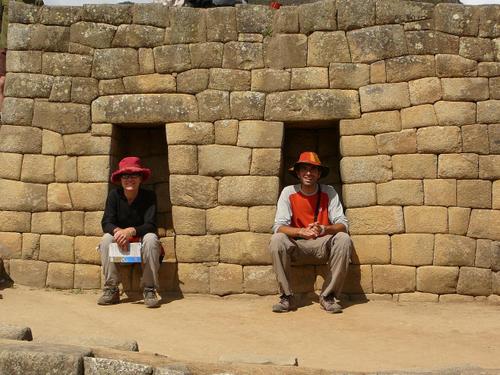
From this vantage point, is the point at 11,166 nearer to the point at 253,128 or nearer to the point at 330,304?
the point at 253,128

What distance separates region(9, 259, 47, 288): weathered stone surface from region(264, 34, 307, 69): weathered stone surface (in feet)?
12.5

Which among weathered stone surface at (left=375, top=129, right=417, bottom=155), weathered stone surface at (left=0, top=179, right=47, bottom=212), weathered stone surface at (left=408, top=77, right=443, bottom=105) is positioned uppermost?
weathered stone surface at (left=408, top=77, right=443, bottom=105)

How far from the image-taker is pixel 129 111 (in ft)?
29.6

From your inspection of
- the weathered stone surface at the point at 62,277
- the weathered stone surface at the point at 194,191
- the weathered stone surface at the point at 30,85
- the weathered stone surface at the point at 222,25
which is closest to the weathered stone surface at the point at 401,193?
the weathered stone surface at the point at 194,191

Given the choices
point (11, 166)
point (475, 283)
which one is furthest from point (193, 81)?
point (475, 283)

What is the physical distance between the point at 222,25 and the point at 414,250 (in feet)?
11.7

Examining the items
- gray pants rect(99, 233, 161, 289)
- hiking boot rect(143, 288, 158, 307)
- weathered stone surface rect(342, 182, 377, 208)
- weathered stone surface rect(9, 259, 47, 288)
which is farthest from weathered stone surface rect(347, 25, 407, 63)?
weathered stone surface rect(9, 259, 47, 288)

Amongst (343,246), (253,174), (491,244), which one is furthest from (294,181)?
(491,244)

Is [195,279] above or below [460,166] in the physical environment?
below

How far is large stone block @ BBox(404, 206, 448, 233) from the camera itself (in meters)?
8.36

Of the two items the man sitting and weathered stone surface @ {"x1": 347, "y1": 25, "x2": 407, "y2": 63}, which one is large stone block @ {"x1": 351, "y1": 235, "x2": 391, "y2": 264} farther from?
weathered stone surface @ {"x1": 347, "y1": 25, "x2": 407, "y2": 63}

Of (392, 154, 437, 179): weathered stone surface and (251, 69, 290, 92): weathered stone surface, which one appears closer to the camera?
(392, 154, 437, 179): weathered stone surface

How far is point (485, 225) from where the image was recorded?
328 inches

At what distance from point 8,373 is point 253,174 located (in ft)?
14.5
